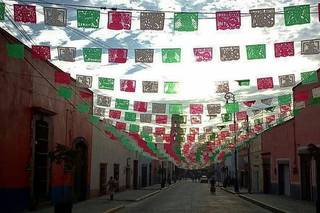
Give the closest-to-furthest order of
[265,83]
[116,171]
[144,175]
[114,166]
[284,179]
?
[265,83], [284,179], [114,166], [116,171], [144,175]

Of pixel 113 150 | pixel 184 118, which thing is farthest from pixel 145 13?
pixel 113 150

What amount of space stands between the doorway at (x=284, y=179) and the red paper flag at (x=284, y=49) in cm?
2420

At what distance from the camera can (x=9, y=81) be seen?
21.6 m

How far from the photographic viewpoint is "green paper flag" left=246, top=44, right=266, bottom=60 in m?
18.3

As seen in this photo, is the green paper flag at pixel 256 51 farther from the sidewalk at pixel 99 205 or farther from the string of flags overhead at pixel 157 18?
the sidewalk at pixel 99 205

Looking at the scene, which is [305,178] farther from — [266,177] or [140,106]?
[140,106]

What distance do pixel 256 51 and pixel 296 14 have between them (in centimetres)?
283

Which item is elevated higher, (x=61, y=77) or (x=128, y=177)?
(x=61, y=77)

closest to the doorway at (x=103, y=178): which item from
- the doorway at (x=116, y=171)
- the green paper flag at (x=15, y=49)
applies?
the doorway at (x=116, y=171)

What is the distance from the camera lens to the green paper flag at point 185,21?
15.9m

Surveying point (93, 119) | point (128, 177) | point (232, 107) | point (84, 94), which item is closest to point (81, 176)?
point (93, 119)

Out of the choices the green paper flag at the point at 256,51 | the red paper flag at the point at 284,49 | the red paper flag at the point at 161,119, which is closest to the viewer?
the green paper flag at the point at 256,51

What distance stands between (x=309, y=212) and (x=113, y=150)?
2508cm

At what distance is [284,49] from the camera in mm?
18781
